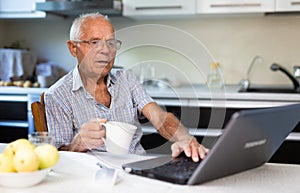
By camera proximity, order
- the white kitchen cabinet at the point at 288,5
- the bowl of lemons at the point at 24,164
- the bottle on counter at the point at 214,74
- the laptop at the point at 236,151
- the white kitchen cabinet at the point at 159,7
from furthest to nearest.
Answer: the bottle on counter at the point at 214,74 < the white kitchen cabinet at the point at 159,7 < the white kitchen cabinet at the point at 288,5 < the bowl of lemons at the point at 24,164 < the laptop at the point at 236,151

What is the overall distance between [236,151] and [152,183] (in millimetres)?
227

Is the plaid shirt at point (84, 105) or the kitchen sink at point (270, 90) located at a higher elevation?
the plaid shirt at point (84, 105)

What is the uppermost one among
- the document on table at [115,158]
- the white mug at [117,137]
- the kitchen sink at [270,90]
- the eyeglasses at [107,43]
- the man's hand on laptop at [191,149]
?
the eyeglasses at [107,43]

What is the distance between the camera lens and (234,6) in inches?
114

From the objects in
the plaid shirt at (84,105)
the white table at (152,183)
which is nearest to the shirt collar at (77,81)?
the plaid shirt at (84,105)

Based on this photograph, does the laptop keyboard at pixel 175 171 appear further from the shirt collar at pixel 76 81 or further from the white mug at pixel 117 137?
the shirt collar at pixel 76 81

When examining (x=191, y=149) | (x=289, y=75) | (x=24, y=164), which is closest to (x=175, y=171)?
(x=191, y=149)

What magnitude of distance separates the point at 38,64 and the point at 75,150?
7.16 ft

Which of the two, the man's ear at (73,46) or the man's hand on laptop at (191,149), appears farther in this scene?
the man's ear at (73,46)

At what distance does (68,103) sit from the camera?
1.67 m

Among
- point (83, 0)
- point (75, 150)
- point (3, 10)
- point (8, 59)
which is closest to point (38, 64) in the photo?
point (8, 59)

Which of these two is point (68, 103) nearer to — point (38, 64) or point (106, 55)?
point (106, 55)

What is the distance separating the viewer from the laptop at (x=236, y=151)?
2.92 ft

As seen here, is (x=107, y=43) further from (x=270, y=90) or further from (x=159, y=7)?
(x=270, y=90)
